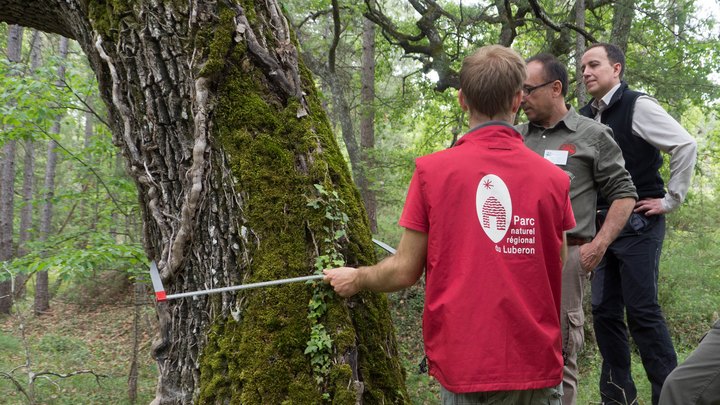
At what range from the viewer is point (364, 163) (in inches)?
351

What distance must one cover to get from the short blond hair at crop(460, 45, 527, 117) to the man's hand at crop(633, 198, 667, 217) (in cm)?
191

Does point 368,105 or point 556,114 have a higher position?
point 368,105

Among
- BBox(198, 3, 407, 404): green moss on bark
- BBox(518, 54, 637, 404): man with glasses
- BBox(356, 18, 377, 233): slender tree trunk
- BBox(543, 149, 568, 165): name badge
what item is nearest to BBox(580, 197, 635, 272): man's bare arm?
BBox(518, 54, 637, 404): man with glasses

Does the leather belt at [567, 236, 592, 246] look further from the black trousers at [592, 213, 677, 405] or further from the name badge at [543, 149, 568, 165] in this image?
the black trousers at [592, 213, 677, 405]

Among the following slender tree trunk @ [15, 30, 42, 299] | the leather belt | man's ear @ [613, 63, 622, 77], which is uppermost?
slender tree trunk @ [15, 30, 42, 299]

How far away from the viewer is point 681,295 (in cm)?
738

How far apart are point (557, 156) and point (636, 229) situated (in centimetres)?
87

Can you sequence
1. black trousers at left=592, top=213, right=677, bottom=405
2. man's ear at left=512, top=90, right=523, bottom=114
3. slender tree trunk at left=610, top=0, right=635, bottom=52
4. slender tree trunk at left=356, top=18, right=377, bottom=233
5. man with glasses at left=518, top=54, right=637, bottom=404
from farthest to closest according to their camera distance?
slender tree trunk at left=356, top=18, right=377, bottom=233, slender tree trunk at left=610, top=0, right=635, bottom=52, black trousers at left=592, top=213, right=677, bottom=405, man with glasses at left=518, top=54, right=637, bottom=404, man's ear at left=512, top=90, right=523, bottom=114

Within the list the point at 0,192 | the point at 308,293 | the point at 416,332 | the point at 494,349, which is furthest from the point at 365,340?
the point at 0,192

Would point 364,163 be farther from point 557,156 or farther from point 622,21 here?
point 557,156

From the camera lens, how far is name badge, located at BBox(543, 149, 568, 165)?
2.85 metres

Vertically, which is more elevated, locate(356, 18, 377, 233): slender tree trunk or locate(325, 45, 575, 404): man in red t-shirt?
locate(356, 18, 377, 233): slender tree trunk

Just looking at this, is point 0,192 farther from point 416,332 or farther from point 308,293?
point 308,293

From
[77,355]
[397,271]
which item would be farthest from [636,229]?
[77,355]
